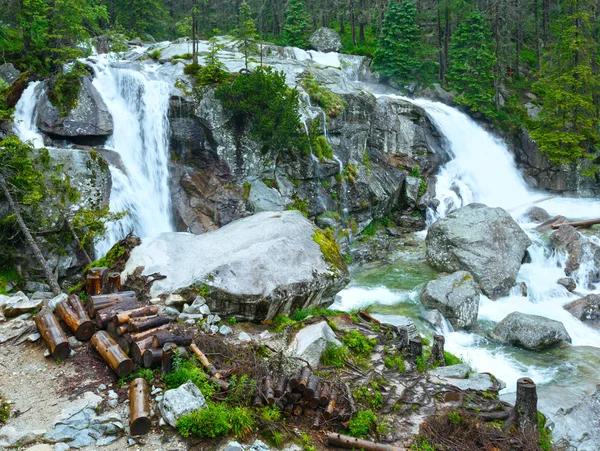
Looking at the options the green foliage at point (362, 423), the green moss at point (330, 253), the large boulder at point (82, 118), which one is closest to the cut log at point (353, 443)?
the green foliage at point (362, 423)

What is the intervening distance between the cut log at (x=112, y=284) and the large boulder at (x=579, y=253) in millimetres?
16463

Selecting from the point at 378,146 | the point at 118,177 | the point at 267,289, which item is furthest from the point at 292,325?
the point at 378,146

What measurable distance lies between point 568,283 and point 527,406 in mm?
11514

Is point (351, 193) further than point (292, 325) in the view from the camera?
Yes

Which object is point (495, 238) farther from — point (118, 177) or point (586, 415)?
point (118, 177)

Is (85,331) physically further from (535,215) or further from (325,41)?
(325,41)

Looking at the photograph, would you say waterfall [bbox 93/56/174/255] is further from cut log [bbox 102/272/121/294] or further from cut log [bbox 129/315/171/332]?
cut log [bbox 129/315/171/332]

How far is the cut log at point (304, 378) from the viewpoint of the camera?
24.7 feet

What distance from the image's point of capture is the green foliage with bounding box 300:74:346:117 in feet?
79.3

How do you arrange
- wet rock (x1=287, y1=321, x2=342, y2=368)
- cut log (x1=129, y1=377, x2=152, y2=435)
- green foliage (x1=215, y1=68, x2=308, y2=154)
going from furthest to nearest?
1. green foliage (x1=215, y1=68, x2=308, y2=154)
2. wet rock (x1=287, y1=321, x2=342, y2=368)
3. cut log (x1=129, y1=377, x2=152, y2=435)

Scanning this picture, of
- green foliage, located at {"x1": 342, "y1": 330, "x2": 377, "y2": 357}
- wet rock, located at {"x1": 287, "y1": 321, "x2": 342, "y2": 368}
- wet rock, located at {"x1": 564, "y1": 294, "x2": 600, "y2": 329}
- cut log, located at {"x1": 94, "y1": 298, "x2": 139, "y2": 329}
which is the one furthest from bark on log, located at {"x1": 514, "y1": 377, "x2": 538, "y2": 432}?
wet rock, located at {"x1": 564, "y1": 294, "x2": 600, "y2": 329}

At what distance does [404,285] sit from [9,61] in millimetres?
19172

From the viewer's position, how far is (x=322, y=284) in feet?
39.7

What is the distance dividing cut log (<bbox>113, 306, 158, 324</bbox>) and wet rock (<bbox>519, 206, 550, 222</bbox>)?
21221mm
